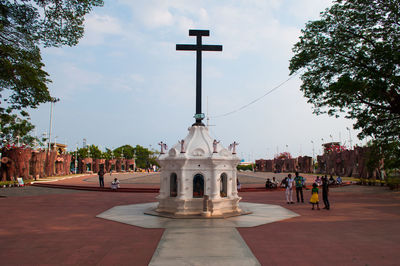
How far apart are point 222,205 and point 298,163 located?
66.8 meters

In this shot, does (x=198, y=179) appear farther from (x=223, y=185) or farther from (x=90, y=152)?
(x=90, y=152)

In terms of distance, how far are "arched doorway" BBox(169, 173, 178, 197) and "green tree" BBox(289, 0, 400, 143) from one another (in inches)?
425

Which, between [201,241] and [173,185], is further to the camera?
[173,185]

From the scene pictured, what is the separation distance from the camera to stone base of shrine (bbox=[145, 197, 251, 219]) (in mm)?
12297

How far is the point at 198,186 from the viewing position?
13.3 metres

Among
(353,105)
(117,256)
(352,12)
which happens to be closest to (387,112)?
(353,105)

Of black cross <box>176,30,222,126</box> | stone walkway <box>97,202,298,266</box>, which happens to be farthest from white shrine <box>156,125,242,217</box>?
black cross <box>176,30,222,126</box>

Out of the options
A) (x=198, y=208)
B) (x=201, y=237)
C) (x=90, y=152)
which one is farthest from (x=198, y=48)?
(x=90, y=152)

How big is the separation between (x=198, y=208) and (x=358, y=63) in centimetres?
1353

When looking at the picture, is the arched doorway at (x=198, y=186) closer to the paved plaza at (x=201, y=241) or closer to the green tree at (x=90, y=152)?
the paved plaza at (x=201, y=241)

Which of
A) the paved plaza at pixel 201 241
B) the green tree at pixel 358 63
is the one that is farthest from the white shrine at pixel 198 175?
the green tree at pixel 358 63

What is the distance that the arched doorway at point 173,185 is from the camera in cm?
1351

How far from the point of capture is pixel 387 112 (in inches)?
753

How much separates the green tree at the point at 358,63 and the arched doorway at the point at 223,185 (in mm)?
8737
